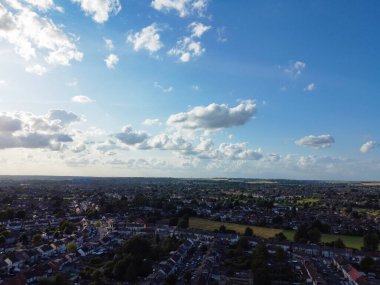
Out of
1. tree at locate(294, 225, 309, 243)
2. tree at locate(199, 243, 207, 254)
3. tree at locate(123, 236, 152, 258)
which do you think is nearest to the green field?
tree at locate(294, 225, 309, 243)

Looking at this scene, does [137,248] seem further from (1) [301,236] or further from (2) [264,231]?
(2) [264,231]

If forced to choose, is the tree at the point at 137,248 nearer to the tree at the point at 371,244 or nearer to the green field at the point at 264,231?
the green field at the point at 264,231

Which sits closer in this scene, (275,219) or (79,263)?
(79,263)

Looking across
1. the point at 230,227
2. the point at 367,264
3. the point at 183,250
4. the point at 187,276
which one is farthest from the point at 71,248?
the point at 367,264

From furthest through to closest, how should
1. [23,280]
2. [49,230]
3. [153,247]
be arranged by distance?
[49,230], [153,247], [23,280]

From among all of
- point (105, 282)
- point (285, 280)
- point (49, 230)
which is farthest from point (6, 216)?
point (285, 280)

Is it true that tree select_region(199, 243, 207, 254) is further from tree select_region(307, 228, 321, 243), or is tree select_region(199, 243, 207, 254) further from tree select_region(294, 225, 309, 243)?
tree select_region(307, 228, 321, 243)

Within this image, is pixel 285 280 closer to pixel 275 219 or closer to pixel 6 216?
pixel 275 219

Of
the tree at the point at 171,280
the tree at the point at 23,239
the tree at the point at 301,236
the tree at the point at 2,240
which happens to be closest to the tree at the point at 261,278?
the tree at the point at 171,280
